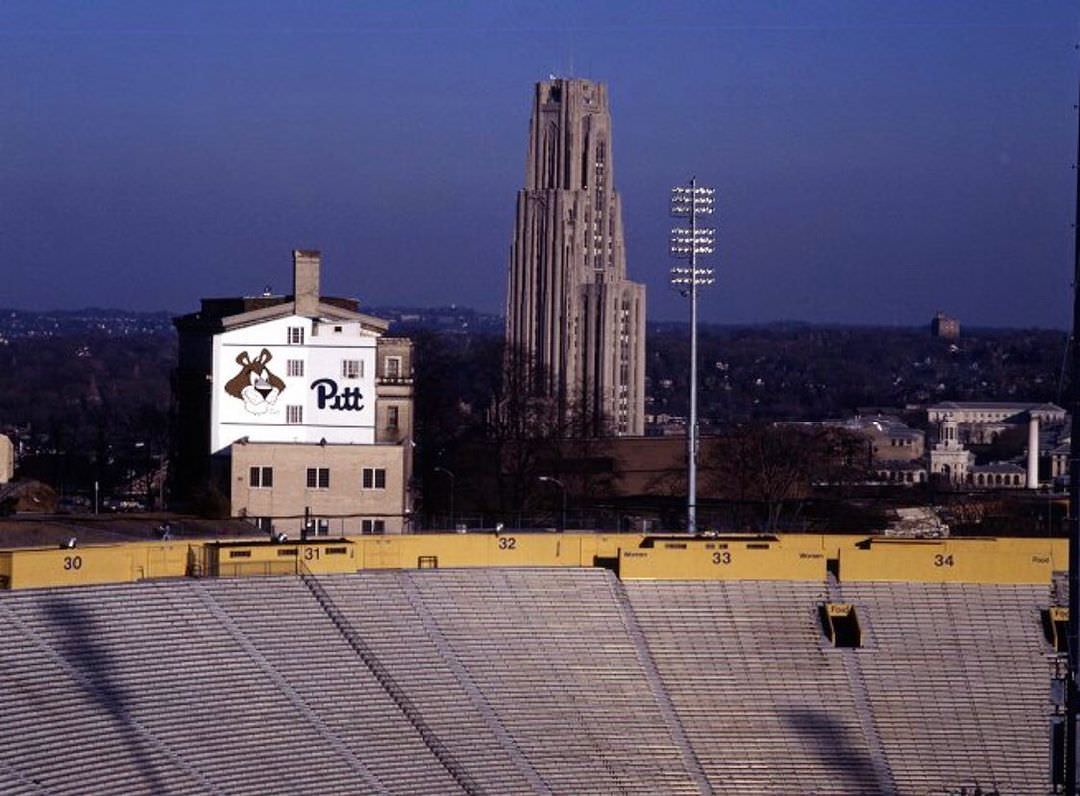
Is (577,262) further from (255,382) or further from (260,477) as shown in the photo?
(260,477)

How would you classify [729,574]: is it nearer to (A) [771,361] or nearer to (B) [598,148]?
(B) [598,148]

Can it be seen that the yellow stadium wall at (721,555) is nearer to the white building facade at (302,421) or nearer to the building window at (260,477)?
the white building facade at (302,421)

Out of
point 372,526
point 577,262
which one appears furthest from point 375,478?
point 577,262

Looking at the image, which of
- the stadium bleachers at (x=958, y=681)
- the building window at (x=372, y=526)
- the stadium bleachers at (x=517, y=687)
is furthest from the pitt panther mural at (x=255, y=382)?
the stadium bleachers at (x=958, y=681)

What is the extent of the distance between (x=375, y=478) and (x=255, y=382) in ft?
10.9

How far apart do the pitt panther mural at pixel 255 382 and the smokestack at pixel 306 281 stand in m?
1.63

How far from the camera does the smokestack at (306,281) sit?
1850 inches

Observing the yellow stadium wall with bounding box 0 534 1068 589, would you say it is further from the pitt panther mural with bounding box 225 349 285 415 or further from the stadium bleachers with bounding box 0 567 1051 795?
the pitt panther mural with bounding box 225 349 285 415

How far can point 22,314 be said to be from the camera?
17338cm

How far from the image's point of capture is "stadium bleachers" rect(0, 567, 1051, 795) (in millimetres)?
24797

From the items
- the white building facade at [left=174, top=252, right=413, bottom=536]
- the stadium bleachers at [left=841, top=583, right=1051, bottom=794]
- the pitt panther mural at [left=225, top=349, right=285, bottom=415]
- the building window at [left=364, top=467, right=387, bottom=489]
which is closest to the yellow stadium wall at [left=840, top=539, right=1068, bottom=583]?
the stadium bleachers at [left=841, top=583, right=1051, bottom=794]

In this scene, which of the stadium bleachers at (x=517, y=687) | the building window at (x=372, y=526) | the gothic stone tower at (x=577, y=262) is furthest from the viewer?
the gothic stone tower at (x=577, y=262)

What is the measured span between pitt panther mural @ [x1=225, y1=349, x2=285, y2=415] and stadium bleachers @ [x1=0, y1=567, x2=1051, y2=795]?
1529 centimetres

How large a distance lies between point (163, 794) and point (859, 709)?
996 cm
